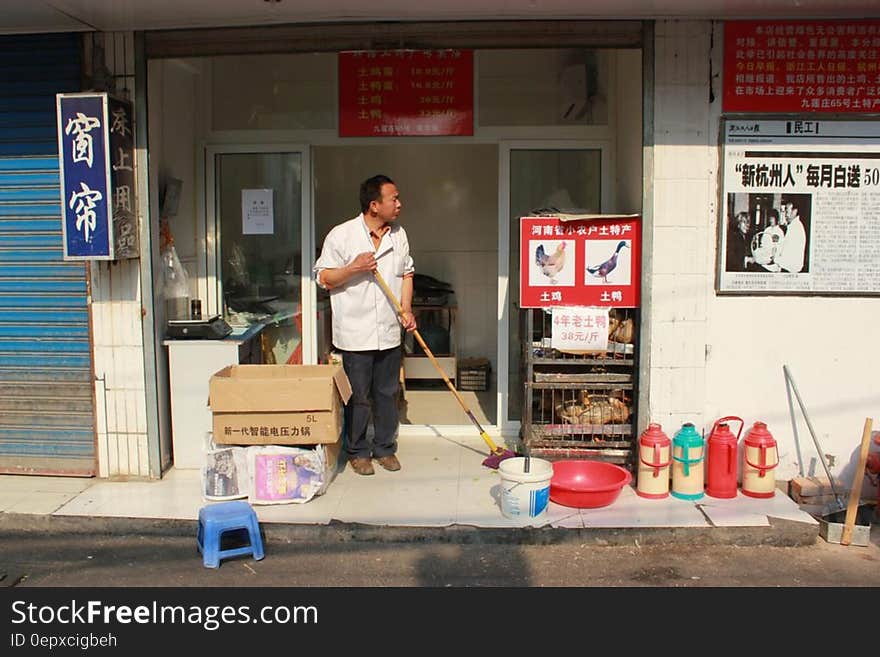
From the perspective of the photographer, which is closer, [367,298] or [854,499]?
[854,499]

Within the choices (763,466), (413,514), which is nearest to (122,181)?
(413,514)

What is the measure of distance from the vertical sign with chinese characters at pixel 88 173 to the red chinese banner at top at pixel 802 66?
3902mm

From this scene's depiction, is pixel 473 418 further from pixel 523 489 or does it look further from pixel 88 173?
pixel 88 173

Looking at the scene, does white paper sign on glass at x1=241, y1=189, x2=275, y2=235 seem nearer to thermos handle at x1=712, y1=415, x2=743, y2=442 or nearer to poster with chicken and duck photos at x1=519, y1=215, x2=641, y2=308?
poster with chicken and duck photos at x1=519, y1=215, x2=641, y2=308

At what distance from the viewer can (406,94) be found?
610cm

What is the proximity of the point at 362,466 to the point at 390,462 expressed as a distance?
8.6 inches

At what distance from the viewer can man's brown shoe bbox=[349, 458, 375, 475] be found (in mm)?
5859

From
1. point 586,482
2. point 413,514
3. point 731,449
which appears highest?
Answer: point 731,449

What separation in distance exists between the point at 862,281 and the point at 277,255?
169 inches

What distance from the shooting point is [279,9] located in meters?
5.14

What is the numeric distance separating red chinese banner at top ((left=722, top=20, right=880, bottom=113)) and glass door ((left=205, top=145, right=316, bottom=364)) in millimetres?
3277

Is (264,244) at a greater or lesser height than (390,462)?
greater
